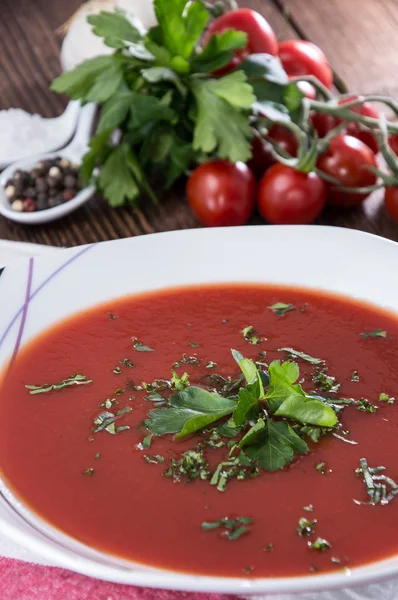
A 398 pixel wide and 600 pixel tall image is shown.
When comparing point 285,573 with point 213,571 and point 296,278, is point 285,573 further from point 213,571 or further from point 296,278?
point 296,278

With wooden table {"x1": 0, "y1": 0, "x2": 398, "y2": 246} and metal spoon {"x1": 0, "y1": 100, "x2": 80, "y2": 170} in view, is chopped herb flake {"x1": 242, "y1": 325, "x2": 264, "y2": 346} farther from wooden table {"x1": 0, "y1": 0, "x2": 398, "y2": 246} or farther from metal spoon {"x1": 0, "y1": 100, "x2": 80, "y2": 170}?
metal spoon {"x1": 0, "y1": 100, "x2": 80, "y2": 170}

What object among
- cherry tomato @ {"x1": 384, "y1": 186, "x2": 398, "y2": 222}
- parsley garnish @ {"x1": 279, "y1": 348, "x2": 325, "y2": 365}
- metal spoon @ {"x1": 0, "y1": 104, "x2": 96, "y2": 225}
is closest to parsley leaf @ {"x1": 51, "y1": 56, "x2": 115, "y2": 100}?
metal spoon @ {"x1": 0, "y1": 104, "x2": 96, "y2": 225}

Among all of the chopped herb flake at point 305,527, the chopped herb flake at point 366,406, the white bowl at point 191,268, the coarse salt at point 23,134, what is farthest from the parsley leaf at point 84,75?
the chopped herb flake at point 305,527

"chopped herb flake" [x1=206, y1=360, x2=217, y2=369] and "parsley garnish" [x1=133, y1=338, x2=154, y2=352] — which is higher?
"parsley garnish" [x1=133, y1=338, x2=154, y2=352]

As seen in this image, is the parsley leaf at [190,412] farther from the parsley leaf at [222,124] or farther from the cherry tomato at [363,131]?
the cherry tomato at [363,131]

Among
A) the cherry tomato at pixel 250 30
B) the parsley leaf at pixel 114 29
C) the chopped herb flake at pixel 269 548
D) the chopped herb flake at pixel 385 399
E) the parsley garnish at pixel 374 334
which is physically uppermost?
the parsley leaf at pixel 114 29

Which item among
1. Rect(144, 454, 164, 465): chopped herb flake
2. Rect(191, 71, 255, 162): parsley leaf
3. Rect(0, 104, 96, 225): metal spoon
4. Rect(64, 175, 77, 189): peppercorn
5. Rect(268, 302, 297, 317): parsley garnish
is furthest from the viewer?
Rect(64, 175, 77, 189): peppercorn
